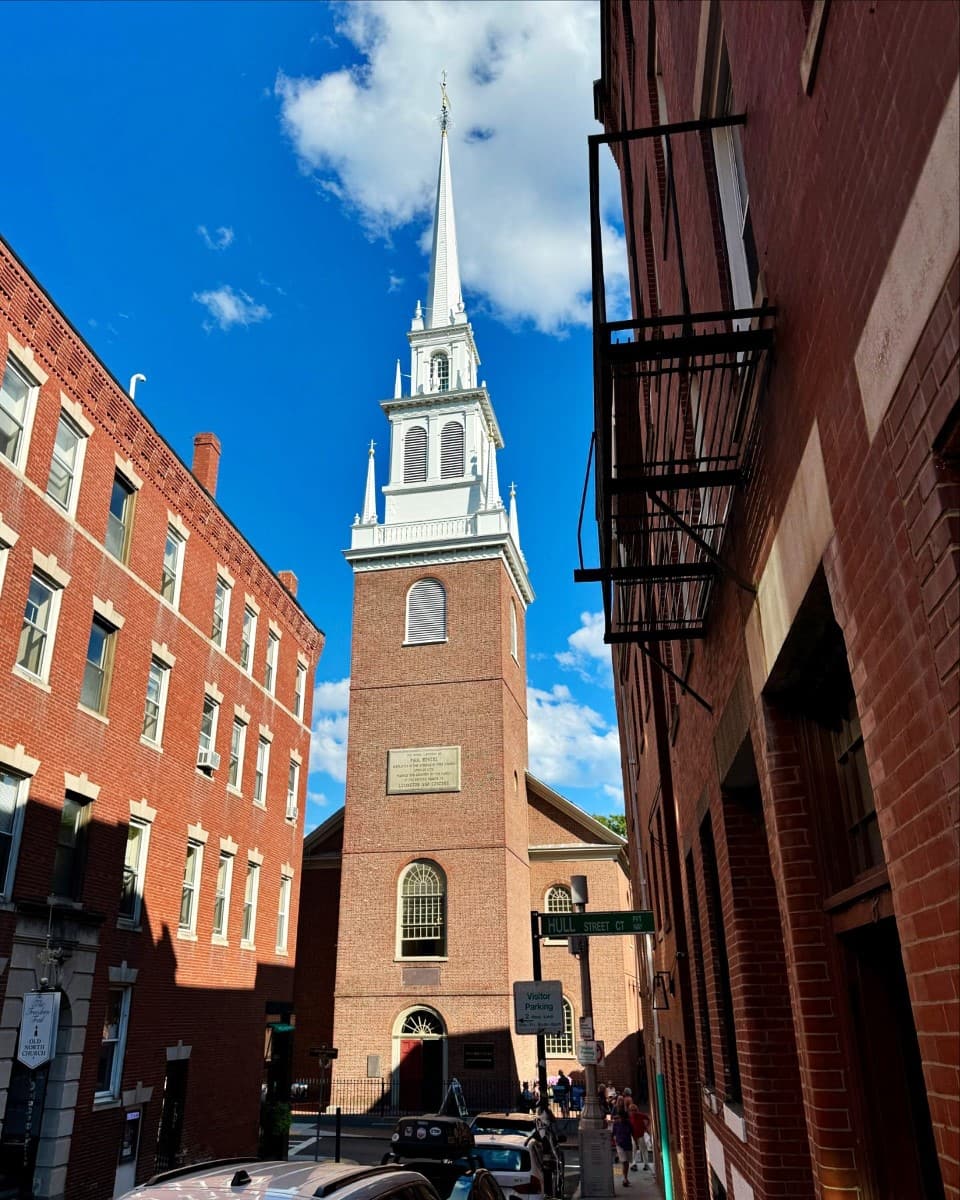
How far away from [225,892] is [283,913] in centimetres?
424

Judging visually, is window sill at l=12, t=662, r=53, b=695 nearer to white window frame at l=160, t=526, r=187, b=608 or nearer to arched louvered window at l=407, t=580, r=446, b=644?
white window frame at l=160, t=526, r=187, b=608

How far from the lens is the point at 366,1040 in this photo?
34500 mm

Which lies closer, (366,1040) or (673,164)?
(673,164)

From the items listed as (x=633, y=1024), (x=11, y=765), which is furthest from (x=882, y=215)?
(x=633, y=1024)

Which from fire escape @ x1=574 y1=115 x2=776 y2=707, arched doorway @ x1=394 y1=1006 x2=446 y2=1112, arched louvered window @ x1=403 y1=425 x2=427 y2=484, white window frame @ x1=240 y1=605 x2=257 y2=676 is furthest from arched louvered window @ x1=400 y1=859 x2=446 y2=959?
fire escape @ x1=574 y1=115 x2=776 y2=707

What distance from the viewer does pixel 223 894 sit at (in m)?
23.2

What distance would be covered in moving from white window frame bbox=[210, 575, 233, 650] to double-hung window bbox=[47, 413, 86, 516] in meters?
6.05

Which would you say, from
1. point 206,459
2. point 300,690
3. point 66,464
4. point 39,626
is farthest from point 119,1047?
point 206,459

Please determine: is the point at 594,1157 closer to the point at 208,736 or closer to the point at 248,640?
the point at 208,736

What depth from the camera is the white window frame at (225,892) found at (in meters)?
22.6

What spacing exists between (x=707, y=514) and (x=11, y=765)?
1280 centimetres

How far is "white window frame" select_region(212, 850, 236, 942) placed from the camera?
22609 millimetres

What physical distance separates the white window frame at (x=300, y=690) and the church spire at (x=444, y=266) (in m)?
23.0

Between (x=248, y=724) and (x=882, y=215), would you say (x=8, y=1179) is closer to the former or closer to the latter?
(x=248, y=724)
